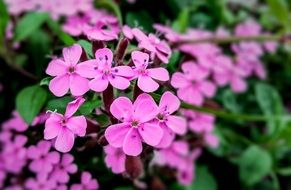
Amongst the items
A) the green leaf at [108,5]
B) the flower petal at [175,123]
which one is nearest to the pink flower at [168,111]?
the flower petal at [175,123]

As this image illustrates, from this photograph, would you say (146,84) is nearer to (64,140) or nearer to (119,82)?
(119,82)

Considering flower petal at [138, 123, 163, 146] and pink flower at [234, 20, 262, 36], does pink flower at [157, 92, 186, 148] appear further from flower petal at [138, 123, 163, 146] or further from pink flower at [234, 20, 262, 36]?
pink flower at [234, 20, 262, 36]

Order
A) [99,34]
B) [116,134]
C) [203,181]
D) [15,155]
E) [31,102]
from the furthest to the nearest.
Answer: [203,181] → [15,155] → [31,102] → [99,34] → [116,134]

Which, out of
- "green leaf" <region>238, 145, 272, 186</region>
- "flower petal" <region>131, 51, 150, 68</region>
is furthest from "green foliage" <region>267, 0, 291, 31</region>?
"flower petal" <region>131, 51, 150, 68</region>

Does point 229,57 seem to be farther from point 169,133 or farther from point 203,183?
point 169,133

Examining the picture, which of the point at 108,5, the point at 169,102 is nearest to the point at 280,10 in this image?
the point at 108,5

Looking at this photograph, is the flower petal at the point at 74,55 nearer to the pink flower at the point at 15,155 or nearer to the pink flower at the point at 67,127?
the pink flower at the point at 67,127
